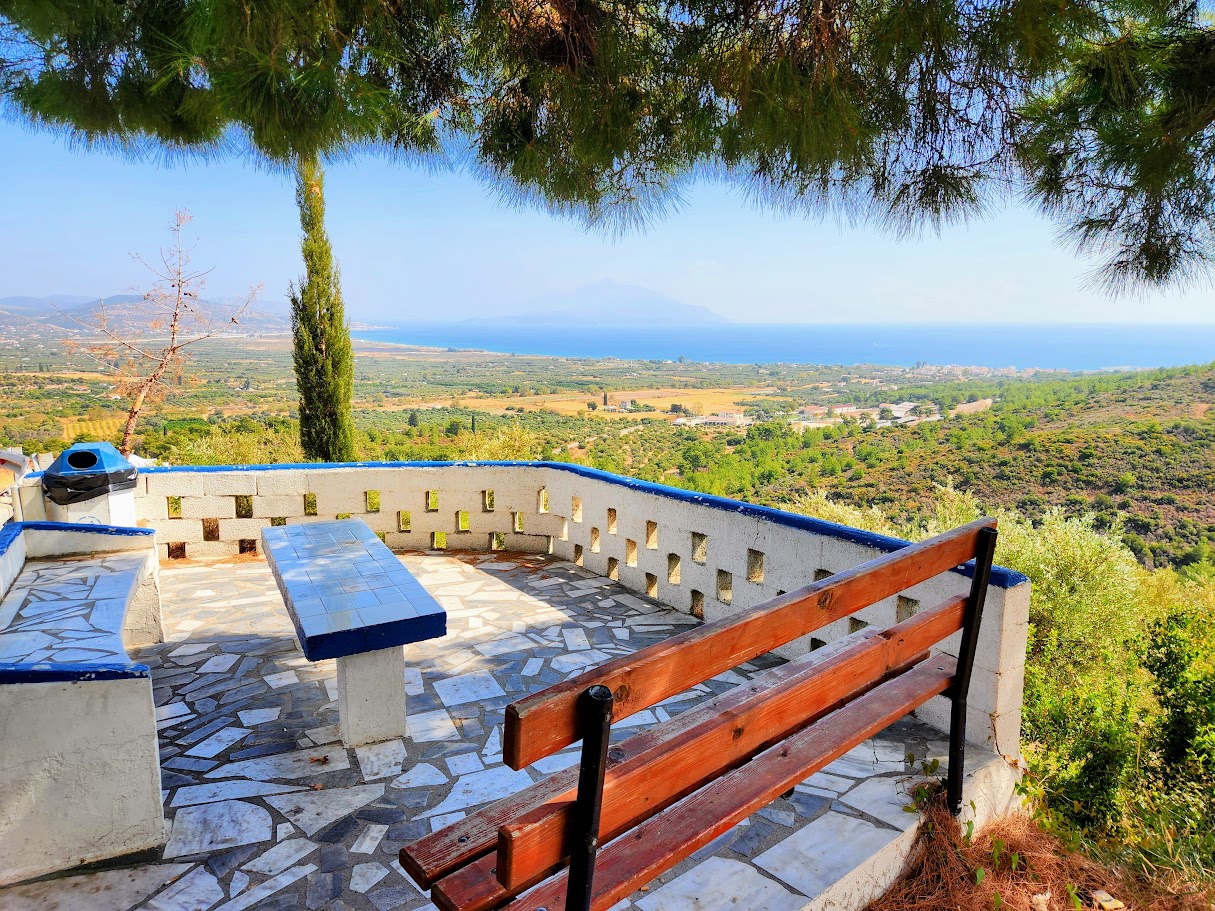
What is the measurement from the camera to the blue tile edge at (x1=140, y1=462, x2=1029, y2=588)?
3.23 metres

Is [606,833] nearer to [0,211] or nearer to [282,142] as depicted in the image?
[282,142]

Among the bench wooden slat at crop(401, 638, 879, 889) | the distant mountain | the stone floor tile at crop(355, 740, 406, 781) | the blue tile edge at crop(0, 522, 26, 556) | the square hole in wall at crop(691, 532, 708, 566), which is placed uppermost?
the distant mountain

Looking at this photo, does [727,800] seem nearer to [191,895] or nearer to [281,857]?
[281,857]

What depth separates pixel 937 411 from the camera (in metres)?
35.9

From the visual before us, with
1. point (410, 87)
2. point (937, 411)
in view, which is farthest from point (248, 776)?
point (937, 411)

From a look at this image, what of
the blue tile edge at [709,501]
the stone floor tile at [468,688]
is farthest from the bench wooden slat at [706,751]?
the stone floor tile at [468,688]

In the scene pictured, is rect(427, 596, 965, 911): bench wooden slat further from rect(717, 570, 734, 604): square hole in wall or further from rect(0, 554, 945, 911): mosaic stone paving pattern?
rect(717, 570, 734, 604): square hole in wall

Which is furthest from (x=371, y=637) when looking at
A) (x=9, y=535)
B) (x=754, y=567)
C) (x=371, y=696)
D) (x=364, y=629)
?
(x=754, y=567)

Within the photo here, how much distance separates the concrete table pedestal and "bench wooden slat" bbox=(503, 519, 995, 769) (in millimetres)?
2086

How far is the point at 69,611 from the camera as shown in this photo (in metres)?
3.32

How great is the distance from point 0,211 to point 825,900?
46.2m

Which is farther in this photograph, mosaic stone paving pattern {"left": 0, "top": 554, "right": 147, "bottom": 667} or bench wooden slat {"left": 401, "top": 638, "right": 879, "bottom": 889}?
mosaic stone paving pattern {"left": 0, "top": 554, "right": 147, "bottom": 667}

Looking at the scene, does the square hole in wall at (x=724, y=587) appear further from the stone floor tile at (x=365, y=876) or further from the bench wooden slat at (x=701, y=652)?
the stone floor tile at (x=365, y=876)

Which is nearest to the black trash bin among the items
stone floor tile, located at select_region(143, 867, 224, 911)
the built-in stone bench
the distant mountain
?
the built-in stone bench
